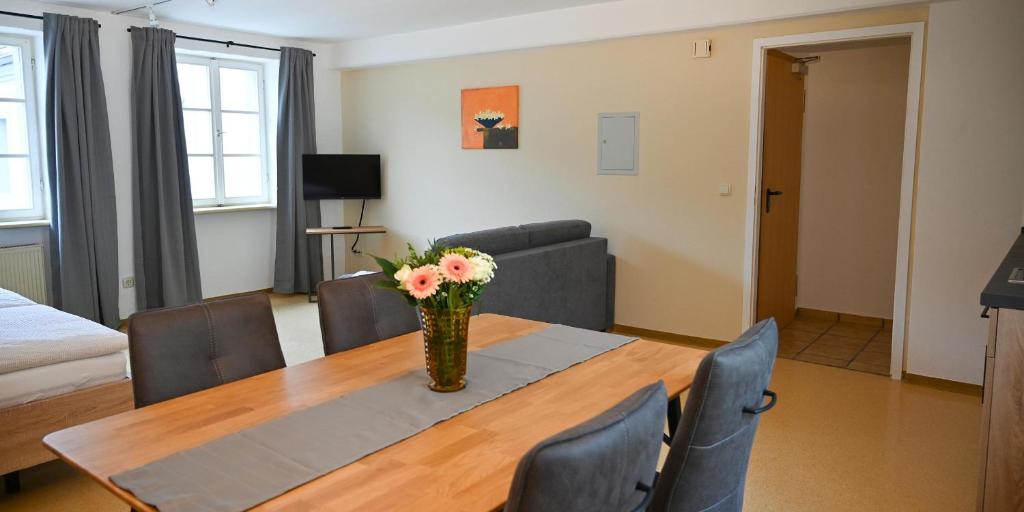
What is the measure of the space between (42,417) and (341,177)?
446cm

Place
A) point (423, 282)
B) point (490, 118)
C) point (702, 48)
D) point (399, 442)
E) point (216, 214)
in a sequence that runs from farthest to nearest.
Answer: point (216, 214) → point (490, 118) → point (702, 48) → point (423, 282) → point (399, 442)

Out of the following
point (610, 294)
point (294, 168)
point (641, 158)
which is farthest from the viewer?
point (294, 168)

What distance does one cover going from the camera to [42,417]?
3055mm

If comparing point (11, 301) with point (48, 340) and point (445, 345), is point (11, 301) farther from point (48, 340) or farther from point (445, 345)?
point (445, 345)

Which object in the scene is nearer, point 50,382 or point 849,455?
point 50,382

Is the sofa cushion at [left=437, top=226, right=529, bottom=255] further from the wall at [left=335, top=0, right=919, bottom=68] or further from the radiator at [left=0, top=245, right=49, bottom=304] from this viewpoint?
the radiator at [left=0, top=245, right=49, bottom=304]

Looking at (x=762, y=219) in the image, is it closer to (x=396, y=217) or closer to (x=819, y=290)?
(x=819, y=290)

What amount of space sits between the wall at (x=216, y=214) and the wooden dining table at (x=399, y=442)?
4.53 m

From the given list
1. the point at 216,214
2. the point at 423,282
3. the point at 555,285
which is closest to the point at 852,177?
the point at 555,285

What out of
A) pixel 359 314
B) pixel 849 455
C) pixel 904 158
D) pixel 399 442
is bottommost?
pixel 849 455

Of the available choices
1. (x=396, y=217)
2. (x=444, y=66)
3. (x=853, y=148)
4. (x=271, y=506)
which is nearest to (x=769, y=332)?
(x=271, y=506)

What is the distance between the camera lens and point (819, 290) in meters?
6.54

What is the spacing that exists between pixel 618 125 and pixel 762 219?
1263 millimetres

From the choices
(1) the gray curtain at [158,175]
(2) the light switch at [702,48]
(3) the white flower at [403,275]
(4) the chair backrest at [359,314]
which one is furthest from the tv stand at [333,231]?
(3) the white flower at [403,275]
